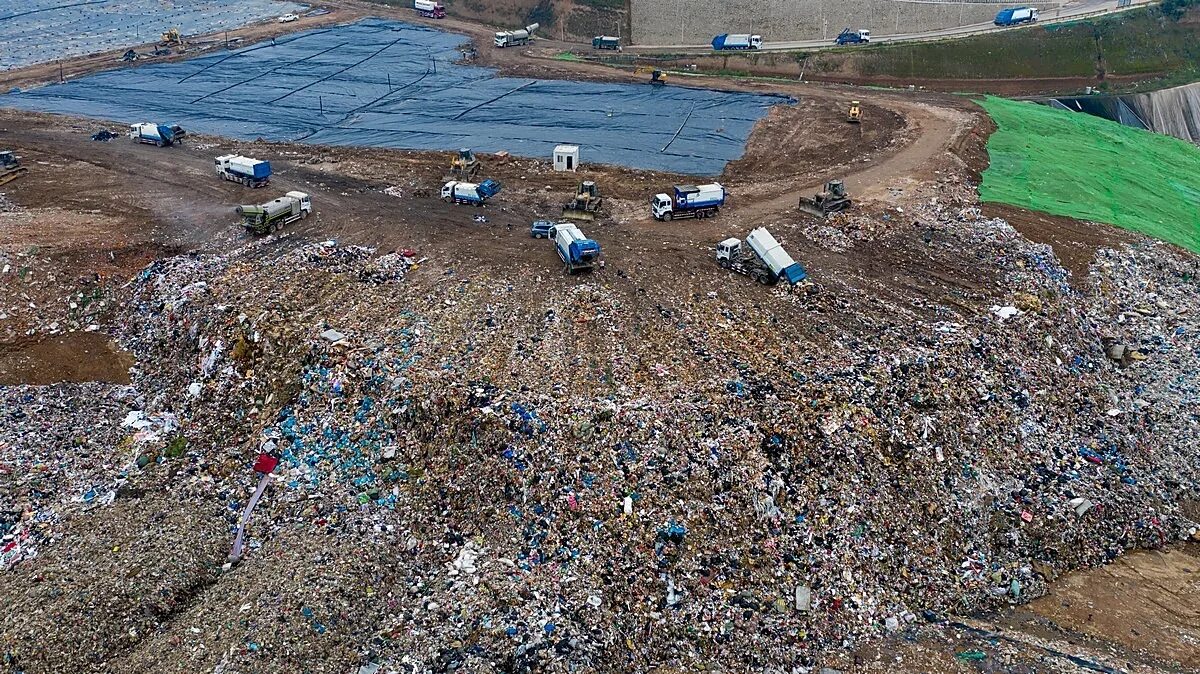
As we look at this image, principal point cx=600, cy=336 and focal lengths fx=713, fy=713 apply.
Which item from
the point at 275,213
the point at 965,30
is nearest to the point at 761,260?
the point at 275,213

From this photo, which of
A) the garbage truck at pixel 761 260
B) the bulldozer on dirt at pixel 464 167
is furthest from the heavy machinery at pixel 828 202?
the bulldozer on dirt at pixel 464 167

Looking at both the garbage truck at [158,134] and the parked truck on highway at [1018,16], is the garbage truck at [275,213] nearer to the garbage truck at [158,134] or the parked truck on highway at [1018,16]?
the garbage truck at [158,134]

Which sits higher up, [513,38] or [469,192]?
[513,38]

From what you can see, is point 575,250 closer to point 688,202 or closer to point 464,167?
point 688,202

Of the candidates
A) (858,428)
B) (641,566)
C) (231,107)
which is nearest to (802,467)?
(858,428)

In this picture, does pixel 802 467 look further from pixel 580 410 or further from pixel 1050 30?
pixel 1050 30

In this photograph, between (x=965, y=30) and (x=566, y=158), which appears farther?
(x=965, y=30)
